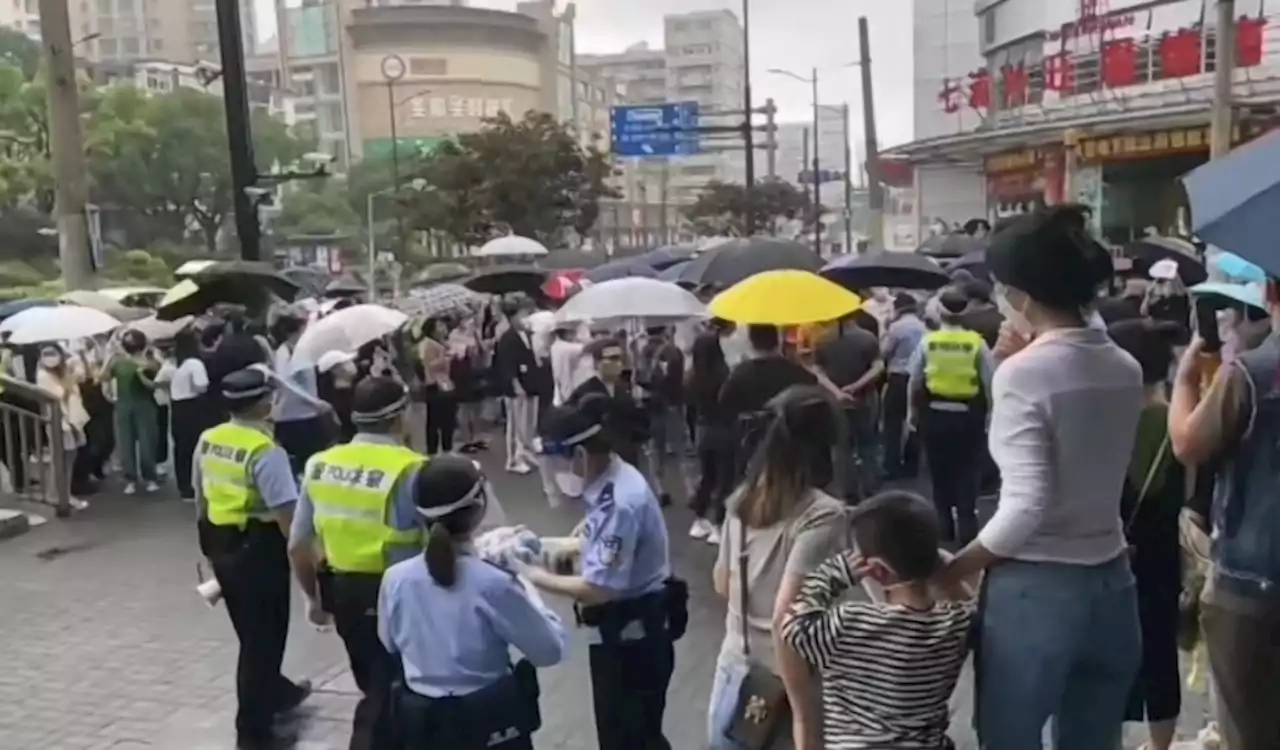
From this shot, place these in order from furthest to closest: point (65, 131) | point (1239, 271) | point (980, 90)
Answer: point (980, 90) < point (65, 131) < point (1239, 271)

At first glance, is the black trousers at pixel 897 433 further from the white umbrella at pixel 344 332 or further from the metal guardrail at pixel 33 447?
the metal guardrail at pixel 33 447

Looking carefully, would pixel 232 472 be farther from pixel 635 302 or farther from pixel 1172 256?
pixel 1172 256

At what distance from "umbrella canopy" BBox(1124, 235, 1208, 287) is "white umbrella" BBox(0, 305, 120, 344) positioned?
11.1m

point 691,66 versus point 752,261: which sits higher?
point 691,66

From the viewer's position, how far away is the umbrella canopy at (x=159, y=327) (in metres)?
15.0

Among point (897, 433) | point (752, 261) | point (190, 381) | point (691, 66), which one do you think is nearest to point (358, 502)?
point (752, 261)

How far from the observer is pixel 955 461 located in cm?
927

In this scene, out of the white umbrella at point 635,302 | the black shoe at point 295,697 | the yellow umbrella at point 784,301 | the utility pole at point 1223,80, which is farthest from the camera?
the utility pole at point 1223,80

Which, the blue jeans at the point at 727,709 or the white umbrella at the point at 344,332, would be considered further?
the white umbrella at the point at 344,332

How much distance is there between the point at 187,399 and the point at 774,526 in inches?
383

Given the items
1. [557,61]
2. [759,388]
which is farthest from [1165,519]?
[557,61]

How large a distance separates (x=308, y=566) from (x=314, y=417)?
5680 millimetres

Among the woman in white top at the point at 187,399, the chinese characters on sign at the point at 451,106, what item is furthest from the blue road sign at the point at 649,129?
the chinese characters on sign at the point at 451,106

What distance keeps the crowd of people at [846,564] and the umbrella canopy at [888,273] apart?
486cm
